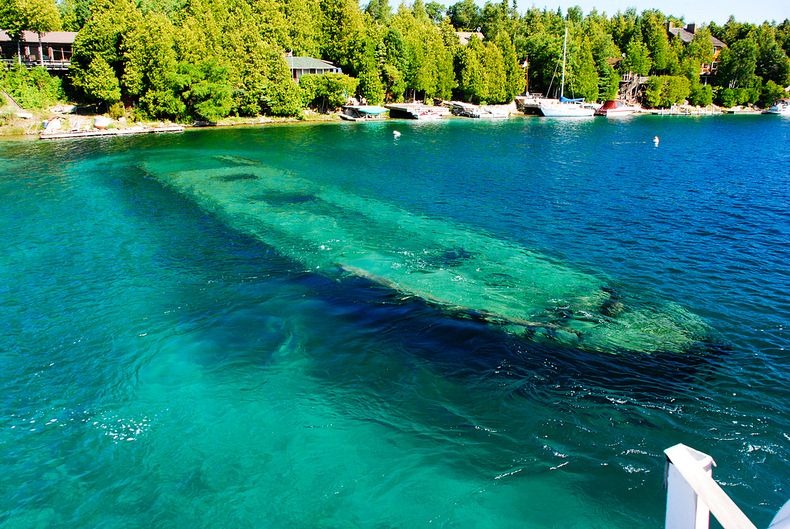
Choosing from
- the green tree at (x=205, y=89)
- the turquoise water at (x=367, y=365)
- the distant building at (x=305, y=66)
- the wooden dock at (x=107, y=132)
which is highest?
the distant building at (x=305, y=66)

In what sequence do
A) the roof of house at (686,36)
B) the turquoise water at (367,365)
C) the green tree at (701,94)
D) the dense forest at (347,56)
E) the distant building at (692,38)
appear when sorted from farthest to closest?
the roof of house at (686,36)
the distant building at (692,38)
the green tree at (701,94)
the dense forest at (347,56)
the turquoise water at (367,365)

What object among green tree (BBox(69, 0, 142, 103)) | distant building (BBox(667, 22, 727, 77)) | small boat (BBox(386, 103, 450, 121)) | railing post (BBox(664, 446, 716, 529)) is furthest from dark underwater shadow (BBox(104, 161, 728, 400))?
distant building (BBox(667, 22, 727, 77))

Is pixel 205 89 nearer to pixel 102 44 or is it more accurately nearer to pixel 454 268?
pixel 102 44

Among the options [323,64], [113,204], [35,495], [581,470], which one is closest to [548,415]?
[581,470]

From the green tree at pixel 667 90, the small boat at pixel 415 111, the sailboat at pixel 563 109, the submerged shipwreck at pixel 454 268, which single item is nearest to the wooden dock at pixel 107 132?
the submerged shipwreck at pixel 454 268

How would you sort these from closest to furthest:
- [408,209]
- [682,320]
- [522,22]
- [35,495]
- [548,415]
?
[35,495], [548,415], [682,320], [408,209], [522,22]

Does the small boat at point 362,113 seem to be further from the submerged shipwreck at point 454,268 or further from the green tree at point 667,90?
the green tree at point 667,90

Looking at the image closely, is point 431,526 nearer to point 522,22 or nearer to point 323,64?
point 323,64
